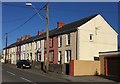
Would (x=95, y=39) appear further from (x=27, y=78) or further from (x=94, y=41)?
(x=27, y=78)

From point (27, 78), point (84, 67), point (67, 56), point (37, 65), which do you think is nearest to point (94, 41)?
point (67, 56)

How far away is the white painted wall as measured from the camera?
123ft

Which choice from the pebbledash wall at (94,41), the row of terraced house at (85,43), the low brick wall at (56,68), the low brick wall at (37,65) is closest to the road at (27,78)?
the low brick wall at (56,68)

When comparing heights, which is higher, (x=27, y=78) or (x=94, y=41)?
(x=94, y=41)

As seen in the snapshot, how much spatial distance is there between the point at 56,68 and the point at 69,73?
3.49 metres

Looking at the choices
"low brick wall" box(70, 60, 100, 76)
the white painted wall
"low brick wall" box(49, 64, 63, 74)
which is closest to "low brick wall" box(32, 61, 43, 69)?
"low brick wall" box(49, 64, 63, 74)

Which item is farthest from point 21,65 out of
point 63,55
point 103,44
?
point 103,44

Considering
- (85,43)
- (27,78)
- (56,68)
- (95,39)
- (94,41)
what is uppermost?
(95,39)

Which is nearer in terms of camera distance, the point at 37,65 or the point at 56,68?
the point at 56,68

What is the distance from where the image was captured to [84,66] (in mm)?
31719

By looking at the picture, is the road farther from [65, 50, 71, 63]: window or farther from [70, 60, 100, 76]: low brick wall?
[65, 50, 71, 63]: window

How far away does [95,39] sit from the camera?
39.5 meters

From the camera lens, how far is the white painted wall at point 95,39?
1473 inches

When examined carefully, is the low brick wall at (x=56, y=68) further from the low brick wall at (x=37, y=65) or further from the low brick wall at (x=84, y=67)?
the low brick wall at (x=37, y=65)
